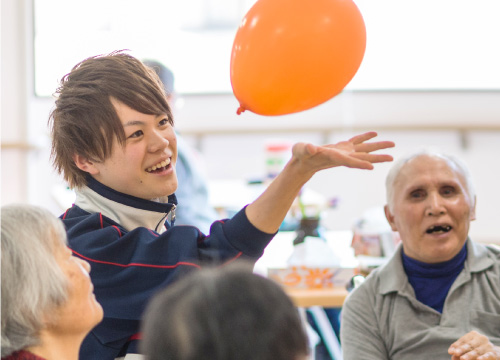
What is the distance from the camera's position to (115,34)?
5309 millimetres

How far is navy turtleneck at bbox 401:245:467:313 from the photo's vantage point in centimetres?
181

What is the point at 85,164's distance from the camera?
1440mm

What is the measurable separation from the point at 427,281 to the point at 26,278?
1193mm

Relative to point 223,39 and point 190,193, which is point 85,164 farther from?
point 223,39

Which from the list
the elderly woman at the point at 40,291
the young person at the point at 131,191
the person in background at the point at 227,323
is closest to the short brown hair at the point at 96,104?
the young person at the point at 131,191

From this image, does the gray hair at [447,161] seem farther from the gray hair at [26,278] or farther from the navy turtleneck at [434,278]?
the gray hair at [26,278]

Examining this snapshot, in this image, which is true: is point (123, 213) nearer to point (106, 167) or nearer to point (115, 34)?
point (106, 167)

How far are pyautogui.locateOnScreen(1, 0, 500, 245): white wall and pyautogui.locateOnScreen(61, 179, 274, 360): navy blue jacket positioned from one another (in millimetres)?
3814

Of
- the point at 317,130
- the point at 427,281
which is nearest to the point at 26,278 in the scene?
the point at 427,281

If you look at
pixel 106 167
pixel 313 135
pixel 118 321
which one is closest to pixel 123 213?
pixel 106 167

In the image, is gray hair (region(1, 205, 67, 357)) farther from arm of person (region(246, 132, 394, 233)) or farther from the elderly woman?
arm of person (region(246, 132, 394, 233))

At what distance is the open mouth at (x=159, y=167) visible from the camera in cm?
144

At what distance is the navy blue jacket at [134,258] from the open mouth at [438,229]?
0.73 m

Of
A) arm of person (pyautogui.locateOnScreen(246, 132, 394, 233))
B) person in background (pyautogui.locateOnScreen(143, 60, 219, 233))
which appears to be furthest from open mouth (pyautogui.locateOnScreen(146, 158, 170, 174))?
person in background (pyautogui.locateOnScreen(143, 60, 219, 233))
